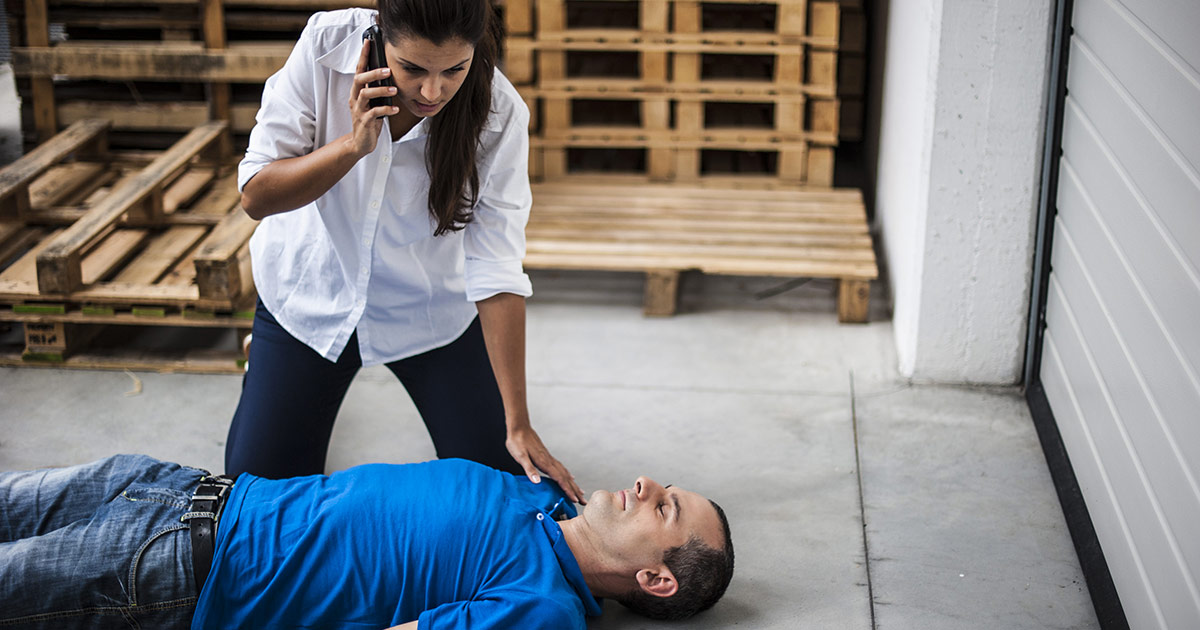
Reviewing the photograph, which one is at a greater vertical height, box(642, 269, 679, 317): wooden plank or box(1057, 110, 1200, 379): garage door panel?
box(1057, 110, 1200, 379): garage door panel

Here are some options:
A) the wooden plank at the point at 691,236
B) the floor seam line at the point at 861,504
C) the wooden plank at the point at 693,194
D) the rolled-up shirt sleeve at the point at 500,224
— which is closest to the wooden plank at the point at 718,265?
the wooden plank at the point at 691,236

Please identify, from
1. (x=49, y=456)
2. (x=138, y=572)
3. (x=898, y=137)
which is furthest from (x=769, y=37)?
(x=138, y=572)

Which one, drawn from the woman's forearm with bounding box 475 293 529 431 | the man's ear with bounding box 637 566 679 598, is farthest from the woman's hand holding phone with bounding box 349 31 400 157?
the man's ear with bounding box 637 566 679 598

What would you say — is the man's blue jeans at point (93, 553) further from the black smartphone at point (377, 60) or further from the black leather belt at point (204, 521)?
the black smartphone at point (377, 60)

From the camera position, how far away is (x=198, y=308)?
15.5 ft

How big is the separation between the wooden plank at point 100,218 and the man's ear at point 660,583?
9.89 ft

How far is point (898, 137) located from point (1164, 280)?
267cm

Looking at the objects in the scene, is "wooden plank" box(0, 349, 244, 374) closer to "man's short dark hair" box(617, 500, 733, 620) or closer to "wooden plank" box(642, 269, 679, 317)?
"wooden plank" box(642, 269, 679, 317)

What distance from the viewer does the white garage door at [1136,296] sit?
9.09ft

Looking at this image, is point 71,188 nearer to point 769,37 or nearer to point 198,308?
point 198,308

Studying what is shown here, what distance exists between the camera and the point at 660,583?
9.58 feet

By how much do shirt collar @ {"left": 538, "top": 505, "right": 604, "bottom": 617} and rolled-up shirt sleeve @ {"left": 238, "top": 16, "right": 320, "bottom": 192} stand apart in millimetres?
1198

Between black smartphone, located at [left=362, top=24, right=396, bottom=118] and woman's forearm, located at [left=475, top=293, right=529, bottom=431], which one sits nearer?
black smartphone, located at [left=362, top=24, right=396, bottom=118]

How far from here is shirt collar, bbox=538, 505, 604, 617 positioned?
2.91 m
